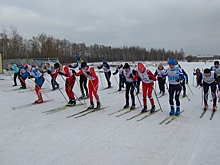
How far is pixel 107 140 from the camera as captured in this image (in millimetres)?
5449

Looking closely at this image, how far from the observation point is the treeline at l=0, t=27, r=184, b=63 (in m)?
56.9

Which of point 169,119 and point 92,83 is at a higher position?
point 92,83

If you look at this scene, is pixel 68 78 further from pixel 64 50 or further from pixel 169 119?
pixel 64 50

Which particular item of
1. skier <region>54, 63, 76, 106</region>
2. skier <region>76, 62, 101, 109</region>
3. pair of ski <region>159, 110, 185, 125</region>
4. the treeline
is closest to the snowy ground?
pair of ski <region>159, 110, 185, 125</region>

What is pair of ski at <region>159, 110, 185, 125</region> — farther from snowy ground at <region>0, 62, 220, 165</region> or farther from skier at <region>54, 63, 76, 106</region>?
skier at <region>54, 63, 76, 106</region>

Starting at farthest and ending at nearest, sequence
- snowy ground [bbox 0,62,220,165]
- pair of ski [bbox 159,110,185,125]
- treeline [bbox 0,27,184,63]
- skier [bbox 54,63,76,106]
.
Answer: treeline [bbox 0,27,184,63]
skier [bbox 54,63,76,106]
pair of ski [bbox 159,110,185,125]
snowy ground [bbox 0,62,220,165]

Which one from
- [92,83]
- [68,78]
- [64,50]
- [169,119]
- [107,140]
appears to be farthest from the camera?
[64,50]

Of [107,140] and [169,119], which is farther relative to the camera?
[169,119]

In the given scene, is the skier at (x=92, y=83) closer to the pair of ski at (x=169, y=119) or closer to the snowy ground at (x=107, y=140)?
the snowy ground at (x=107, y=140)

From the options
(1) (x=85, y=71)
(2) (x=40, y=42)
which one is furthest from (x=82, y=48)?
(1) (x=85, y=71)

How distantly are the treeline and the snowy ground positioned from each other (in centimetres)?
5382

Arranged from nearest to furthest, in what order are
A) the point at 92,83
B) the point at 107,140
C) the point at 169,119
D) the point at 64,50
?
the point at 107,140, the point at 169,119, the point at 92,83, the point at 64,50

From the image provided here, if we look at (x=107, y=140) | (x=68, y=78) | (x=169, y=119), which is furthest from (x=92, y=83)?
(x=107, y=140)

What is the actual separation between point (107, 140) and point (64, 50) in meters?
99.8
